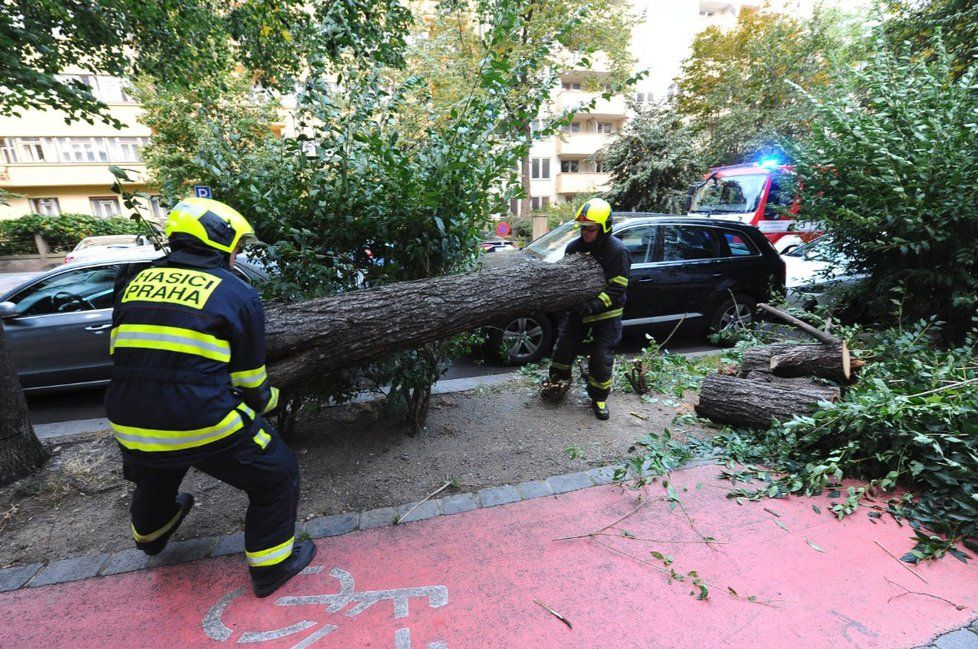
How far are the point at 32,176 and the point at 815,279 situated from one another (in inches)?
1373

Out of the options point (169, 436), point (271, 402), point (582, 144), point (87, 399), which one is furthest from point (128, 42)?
point (582, 144)

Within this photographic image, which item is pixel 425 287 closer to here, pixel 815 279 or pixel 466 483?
pixel 466 483

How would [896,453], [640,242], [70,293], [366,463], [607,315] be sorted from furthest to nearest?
[640,242]
[70,293]
[607,315]
[366,463]
[896,453]

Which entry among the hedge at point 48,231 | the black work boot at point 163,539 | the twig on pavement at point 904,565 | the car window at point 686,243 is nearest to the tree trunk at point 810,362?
the twig on pavement at point 904,565

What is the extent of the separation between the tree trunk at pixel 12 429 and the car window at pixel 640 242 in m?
5.57

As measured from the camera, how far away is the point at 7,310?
430 cm

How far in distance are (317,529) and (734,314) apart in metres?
5.79

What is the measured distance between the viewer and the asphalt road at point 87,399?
4.64 metres

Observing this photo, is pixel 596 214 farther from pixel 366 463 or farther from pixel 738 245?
pixel 738 245

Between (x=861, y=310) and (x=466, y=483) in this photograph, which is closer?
(x=466, y=483)

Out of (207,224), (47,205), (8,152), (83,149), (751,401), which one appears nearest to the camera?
(207,224)

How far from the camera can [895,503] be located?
289cm

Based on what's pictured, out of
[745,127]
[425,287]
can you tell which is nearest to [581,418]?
[425,287]

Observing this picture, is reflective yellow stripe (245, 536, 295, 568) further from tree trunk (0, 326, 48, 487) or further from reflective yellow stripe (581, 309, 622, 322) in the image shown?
reflective yellow stripe (581, 309, 622, 322)
